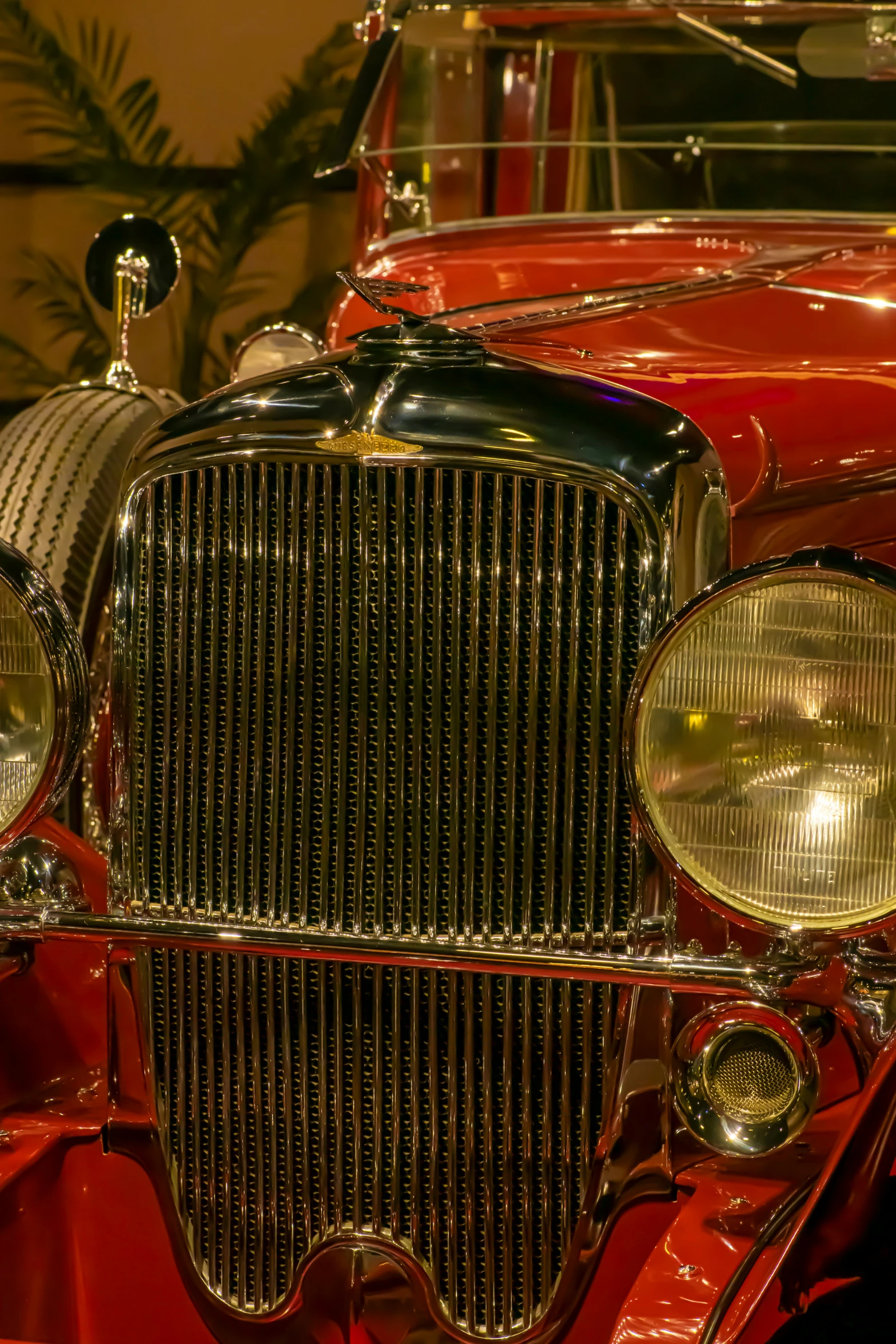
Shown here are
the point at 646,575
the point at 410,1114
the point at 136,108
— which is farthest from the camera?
the point at 136,108

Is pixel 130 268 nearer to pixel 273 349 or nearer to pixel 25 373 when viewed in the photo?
pixel 273 349

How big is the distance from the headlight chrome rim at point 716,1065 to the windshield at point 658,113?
1299mm

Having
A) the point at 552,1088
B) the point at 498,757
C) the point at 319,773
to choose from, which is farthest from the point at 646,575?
the point at 552,1088

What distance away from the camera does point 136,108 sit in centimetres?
639

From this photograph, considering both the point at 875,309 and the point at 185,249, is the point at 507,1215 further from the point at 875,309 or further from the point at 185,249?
the point at 185,249

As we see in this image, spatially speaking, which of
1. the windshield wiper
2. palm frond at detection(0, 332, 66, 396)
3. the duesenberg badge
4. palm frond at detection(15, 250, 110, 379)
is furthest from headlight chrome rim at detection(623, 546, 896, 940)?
palm frond at detection(0, 332, 66, 396)

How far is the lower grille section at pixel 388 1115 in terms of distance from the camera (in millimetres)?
1341

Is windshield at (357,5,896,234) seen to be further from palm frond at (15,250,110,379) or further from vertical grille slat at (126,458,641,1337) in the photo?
palm frond at (15,250,110,379)

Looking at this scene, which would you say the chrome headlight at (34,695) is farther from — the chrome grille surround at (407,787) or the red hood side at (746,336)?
the red hood side at (746,336)

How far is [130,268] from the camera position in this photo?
252cm

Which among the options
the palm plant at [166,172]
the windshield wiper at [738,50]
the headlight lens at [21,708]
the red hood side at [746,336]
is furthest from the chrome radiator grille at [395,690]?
the palm plant at [166,172]

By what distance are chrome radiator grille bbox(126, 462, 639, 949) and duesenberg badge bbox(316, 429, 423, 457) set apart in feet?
0.04

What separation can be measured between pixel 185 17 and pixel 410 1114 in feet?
20.1

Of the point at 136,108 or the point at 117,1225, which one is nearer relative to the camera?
the point at 117,1225
